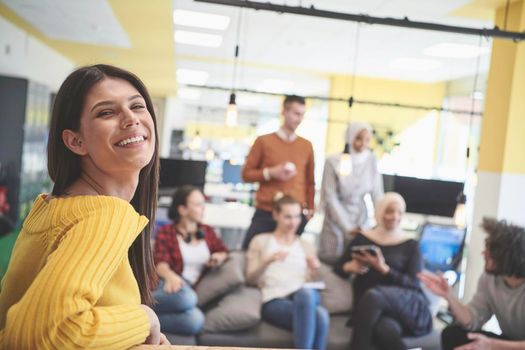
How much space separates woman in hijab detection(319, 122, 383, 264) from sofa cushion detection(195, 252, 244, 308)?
91cm

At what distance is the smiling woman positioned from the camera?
2.30 feet

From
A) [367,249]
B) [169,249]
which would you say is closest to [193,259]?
[169,249]

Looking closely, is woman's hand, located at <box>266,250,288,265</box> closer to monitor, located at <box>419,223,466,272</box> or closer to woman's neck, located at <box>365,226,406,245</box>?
woman's neck, located at <box>365,226,406,245</box>

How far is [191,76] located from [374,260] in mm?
9719

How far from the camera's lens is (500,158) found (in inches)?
194

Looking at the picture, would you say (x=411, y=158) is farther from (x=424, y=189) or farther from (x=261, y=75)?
(x=424, y=189)

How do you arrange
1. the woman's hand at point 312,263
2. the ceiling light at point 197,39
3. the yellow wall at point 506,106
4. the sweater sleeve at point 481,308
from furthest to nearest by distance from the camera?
the ceiling light at point 197,39, the yellow wall at point 506,106, the woman's hand at point 312,263, the sweater sleeve at point 481,308

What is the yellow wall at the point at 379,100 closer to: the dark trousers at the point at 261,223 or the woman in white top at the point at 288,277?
the dark trousers at the point at 261,223

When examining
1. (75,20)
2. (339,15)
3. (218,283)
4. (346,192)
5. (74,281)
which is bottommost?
(218,283)

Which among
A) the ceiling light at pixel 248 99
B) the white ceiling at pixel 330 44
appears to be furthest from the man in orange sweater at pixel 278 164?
the ceiling light at pixel 248 99

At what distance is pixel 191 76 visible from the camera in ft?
42.1

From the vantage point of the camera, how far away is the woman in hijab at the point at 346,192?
446cm

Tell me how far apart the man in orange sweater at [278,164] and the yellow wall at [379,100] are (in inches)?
253

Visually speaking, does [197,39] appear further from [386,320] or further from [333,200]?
[386,320]
